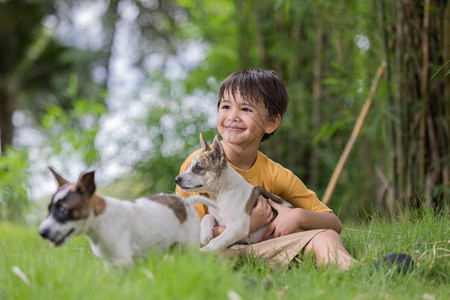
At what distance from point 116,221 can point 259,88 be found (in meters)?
1.17

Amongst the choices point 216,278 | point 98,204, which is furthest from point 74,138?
point 216,278

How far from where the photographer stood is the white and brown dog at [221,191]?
201cm

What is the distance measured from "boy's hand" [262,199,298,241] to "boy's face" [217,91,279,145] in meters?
0.33

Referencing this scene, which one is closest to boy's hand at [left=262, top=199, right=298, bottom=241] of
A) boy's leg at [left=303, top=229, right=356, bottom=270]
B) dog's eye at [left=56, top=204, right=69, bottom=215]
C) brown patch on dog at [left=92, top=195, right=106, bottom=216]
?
boy's leg at [left=303, top=229, right=356, bottom=270]

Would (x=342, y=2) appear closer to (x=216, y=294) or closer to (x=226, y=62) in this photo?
(x=226, y=62)

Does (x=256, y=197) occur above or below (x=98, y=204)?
below

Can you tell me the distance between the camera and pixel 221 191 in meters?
2.11

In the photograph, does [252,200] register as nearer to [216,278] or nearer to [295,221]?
[295,221]

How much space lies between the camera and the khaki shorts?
2119mm

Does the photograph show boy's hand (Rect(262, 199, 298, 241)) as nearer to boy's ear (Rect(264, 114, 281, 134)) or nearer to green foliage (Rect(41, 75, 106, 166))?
boy's ear (Rect(264, 114, 281, 134))

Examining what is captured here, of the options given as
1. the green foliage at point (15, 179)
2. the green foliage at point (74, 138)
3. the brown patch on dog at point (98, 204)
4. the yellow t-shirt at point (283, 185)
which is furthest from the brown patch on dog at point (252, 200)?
the green foliage at point (15, 179)

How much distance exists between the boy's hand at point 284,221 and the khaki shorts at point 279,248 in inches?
1.3

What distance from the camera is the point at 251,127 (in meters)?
2.32

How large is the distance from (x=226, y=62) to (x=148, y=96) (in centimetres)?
82
